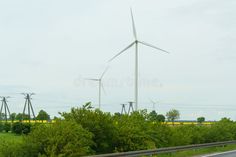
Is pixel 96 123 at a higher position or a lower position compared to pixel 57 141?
higher

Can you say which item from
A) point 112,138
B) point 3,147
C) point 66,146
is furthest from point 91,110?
point 3,147

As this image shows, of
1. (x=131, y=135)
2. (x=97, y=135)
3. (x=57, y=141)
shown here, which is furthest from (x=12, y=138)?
(x=57, y=141)

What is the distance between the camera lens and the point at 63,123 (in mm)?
21125

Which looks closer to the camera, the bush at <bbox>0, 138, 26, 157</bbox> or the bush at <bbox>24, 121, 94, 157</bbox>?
the bush at <bbox>0, 138, 26, 157</bbox>

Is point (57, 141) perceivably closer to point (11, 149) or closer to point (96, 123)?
point (11, 149)

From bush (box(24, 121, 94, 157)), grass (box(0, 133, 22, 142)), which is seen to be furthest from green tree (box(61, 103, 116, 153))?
grass (box(0, 133, 22, 142))

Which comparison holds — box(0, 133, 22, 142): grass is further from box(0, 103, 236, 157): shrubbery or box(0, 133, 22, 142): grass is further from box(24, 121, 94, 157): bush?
box(0, 103, 236, 157): shrubbery

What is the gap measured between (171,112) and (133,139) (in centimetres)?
12108

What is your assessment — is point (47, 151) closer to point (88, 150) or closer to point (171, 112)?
point (88, 150)

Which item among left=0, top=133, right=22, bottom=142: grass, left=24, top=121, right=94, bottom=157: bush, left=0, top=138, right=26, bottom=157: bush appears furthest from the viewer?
left=0, top=133, right=22, bottom=142: grass

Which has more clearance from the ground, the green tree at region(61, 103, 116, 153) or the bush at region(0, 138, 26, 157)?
the green tree at region(61, 103, 116, 153)

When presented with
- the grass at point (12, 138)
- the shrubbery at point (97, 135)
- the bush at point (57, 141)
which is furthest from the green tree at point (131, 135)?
the grass at point (12, 138)

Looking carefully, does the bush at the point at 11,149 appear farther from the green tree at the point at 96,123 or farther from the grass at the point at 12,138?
the green tree at the point at 96,123

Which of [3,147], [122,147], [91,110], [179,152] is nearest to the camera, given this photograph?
[3,147]
